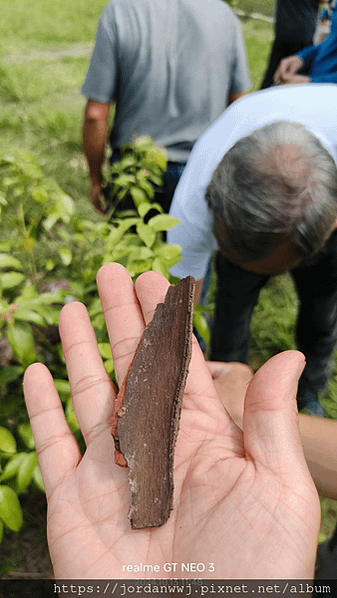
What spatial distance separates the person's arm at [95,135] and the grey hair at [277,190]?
135 centimetres

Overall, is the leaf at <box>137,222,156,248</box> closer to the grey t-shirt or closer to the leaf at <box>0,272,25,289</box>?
the leaf at <box>0,272,25,289</box>

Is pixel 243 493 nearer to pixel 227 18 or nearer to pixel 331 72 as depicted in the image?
pixel 331 72

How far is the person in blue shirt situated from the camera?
265 centimetres

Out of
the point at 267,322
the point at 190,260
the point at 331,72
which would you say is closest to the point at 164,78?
the point at 331,72

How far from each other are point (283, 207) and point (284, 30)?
349 centimetres

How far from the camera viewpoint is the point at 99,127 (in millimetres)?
3094

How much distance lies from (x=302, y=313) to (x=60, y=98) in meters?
5.73

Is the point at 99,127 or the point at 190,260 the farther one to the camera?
the point at 99,127

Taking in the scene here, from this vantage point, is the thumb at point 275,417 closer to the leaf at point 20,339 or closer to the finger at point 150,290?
Answer: the finger at point 150,290

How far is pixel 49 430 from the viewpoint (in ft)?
5.41

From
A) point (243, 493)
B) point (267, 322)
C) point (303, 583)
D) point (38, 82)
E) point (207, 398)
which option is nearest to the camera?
point (303, 583)

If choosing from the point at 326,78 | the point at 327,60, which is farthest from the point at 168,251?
the point at 327,60

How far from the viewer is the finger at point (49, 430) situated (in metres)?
1.58

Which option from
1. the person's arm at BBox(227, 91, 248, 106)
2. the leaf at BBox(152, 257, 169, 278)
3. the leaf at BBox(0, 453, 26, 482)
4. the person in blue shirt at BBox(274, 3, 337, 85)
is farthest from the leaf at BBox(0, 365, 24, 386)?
the person's arm at BBox(227, 91, 248, 106)
